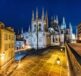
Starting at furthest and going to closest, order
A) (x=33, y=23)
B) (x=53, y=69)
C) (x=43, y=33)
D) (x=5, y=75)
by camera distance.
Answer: (x=33, y=23) < (x=43, y=33) < (x=53, y=69) < (x=5, y=75)

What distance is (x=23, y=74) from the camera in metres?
24.0

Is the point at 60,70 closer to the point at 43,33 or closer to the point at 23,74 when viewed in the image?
the point at 23,74

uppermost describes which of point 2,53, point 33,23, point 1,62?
point 33,23

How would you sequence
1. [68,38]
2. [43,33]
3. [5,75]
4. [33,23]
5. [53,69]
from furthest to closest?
[68,38]
[33,23]
[43,33]
[53,69]
[5,75]

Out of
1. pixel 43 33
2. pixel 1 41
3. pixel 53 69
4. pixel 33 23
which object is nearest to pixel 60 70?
pixel 53 69

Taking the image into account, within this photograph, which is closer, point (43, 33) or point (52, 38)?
point (43, 33)

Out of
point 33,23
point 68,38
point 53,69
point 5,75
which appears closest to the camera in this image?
point 5,75

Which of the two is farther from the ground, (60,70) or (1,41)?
(1,41)

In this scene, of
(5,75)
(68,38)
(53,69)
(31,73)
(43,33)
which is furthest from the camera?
(68,38)

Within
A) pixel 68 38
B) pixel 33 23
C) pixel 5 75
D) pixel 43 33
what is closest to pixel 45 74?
pixel 5 75

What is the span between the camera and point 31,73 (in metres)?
24.5

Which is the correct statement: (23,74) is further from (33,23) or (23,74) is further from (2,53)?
(33,23)

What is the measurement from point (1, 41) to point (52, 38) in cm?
8835

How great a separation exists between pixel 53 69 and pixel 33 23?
83501 mm
